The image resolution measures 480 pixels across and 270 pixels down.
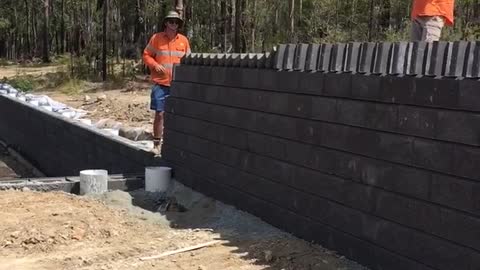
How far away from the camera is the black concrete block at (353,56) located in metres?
4.59

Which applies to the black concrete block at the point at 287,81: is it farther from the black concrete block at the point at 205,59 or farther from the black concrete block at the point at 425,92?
the black concrete block at the point at 205,59

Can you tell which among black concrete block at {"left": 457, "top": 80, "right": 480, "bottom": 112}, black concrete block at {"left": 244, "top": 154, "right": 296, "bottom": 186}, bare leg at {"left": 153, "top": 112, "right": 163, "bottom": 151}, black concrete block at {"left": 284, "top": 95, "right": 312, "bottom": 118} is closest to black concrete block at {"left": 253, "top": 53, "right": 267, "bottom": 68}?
black concrete block at {"left": 284, "top": 95, "right": 312, "bottom": 118}

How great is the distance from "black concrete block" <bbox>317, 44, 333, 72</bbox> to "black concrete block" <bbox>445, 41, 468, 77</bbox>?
1.21 metres

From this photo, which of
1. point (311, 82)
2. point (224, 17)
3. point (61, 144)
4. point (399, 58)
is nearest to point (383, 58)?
point (399, 58)

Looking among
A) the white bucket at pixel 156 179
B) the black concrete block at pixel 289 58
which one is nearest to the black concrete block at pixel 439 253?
the black concrete block at pixel 289 58

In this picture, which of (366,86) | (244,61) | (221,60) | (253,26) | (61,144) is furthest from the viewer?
(253,26)

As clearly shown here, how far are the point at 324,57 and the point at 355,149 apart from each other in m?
0.86

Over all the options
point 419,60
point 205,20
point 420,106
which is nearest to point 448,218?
point 420,106

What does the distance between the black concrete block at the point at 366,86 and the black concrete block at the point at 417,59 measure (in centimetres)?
27

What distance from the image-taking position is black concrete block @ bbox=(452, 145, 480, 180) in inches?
140

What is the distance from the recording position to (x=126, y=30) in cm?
4656

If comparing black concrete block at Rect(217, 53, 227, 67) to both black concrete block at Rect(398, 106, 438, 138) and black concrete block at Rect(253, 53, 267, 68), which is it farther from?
black concrete block at Rect(398, 106, 438, 138)

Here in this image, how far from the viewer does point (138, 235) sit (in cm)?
577

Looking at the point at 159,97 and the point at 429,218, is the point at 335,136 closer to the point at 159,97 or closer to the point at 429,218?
the point at 429,218
